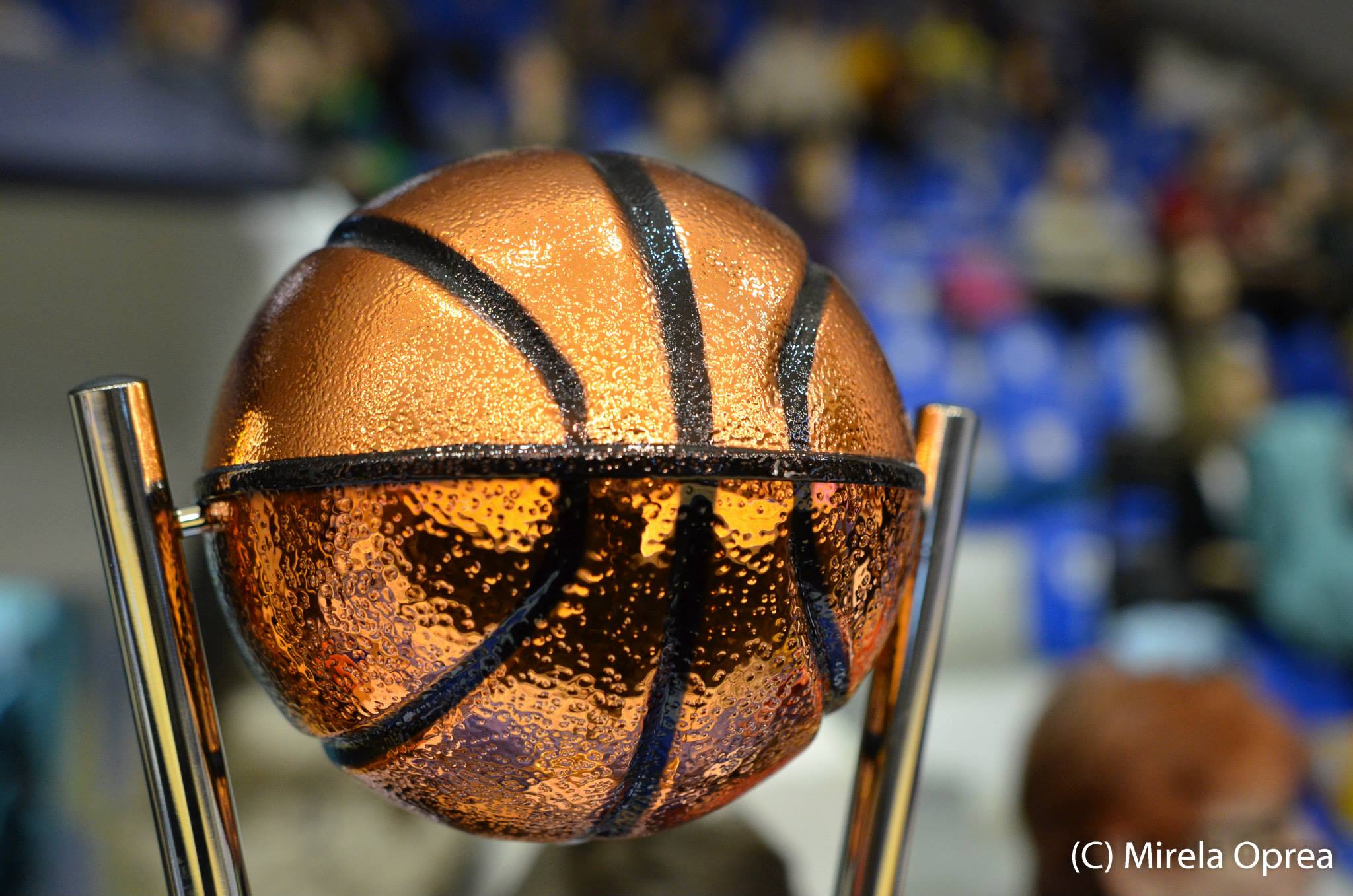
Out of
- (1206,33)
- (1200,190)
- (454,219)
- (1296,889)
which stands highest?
(1206,33)

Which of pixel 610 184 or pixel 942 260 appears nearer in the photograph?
pixel 610 184

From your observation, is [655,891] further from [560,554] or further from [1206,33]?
[1206,33]

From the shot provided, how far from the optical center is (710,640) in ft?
0.98

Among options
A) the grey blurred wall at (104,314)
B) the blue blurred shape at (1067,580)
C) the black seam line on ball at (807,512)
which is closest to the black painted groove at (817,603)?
the black seam line on ball at (807,512)

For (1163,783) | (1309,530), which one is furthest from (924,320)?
(1163,783)

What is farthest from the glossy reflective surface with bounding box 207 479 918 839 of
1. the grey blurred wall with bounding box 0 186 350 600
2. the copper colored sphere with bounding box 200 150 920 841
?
the grey blurred wall with bounding box 0 186 350 600

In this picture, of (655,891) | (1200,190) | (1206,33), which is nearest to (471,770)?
(655,891)

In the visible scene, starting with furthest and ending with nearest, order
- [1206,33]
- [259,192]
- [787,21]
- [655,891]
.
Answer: [1206,33] < [787,21] < [259,192] < [655,891]

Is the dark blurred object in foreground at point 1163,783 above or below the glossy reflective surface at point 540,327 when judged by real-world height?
below

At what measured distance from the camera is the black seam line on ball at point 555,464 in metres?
0.28

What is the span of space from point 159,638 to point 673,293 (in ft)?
0.67

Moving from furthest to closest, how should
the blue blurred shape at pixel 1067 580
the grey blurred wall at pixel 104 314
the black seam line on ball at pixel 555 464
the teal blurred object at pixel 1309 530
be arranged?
the blue blurred shape at pixel 1067 580 < the teal blurred object at pixel 1309 530 < the grey blurred wall at pixel 104 314 < the black seam line on ball at pixel 555 464

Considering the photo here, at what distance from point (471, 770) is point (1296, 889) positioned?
72 cm

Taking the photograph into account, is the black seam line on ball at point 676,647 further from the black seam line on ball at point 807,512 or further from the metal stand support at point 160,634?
the metal stand support at point 160,634
